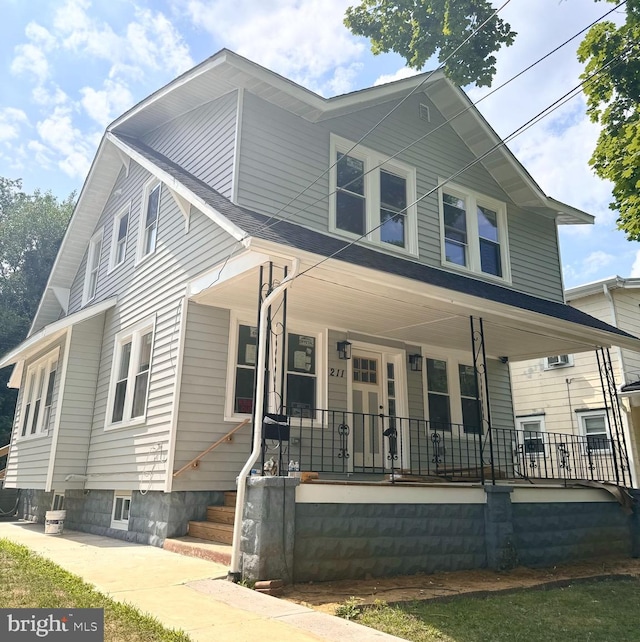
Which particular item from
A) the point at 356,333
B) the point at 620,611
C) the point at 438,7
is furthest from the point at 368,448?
the point at 438,7

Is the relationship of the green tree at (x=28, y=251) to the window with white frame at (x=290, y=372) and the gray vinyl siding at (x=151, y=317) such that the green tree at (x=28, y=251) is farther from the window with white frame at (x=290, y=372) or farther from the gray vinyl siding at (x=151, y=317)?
the window with white frame at (x=290, y=372)

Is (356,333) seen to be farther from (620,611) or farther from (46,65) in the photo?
(46,65)

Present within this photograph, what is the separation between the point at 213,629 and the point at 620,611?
4.02 metres

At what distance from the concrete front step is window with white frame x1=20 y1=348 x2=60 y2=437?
543 cm

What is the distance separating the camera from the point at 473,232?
11.7 metres

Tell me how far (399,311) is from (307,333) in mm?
1607

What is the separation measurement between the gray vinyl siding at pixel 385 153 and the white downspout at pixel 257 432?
277 cm

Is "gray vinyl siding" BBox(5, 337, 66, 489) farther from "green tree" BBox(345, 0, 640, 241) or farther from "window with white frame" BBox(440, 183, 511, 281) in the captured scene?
"green tree" BBox(345, 0, 640, 241)

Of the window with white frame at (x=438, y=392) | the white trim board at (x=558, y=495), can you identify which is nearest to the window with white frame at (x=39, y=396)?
the window with white frame at (x=438, y=392)

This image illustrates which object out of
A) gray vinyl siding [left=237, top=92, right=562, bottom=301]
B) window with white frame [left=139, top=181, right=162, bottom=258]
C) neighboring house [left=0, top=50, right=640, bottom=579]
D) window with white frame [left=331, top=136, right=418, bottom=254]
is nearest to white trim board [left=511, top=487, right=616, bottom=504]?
neighboring house [left=0, top=50, right=640, bottom=579]

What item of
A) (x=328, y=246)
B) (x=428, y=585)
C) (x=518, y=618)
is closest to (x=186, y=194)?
(x=328, y=246)

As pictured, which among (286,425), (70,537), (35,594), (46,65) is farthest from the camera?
(46,65)

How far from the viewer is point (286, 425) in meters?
6.21

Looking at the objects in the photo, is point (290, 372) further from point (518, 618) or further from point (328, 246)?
point (518, 618)
